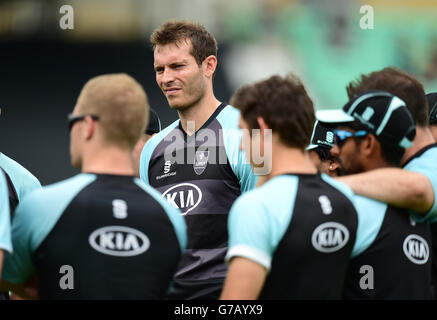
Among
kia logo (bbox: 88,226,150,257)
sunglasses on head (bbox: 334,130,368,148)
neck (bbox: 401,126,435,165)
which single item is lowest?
kia logo (bbox: 88,226,150,257)

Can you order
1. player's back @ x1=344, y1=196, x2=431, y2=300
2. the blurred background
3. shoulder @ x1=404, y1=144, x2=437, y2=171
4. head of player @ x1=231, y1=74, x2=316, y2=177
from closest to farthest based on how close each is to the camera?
head of player @ x1=231, y1=74, x2=316, y2=177 → player's back @ x1=344, y1=196, x2=431, y2=300 → shoulder @ x1=404, y1=144, x2=437, y2=171 → the blurred background

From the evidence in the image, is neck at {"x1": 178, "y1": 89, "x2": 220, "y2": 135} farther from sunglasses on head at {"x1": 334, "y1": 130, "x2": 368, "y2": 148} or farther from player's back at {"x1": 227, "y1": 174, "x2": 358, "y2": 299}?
player's back at {"x1": 227, "y1": 174, "x2": 358, "y2": 299}

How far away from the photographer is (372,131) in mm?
3131

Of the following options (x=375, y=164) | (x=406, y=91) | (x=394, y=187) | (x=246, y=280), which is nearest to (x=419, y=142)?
(x=406, y=91)

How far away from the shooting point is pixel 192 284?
13.2 feet

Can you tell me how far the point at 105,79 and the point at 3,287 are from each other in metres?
0.92

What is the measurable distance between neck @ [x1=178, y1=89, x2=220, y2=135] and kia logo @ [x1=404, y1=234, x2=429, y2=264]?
5.63 feet

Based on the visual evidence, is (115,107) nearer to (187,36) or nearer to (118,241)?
(118,241)

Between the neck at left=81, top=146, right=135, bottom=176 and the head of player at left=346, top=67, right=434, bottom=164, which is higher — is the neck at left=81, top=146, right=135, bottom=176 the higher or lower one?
the lower one

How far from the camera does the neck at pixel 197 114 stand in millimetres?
4449

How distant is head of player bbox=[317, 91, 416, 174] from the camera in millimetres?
3102

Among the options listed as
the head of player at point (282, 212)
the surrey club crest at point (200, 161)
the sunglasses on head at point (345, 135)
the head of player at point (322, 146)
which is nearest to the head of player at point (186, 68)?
the surrey club crest at point (200, 161)

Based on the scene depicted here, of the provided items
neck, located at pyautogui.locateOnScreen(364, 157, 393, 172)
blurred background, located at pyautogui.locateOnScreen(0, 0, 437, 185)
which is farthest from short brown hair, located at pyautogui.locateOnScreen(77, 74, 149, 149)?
blurred background, located at pyautogui.locateOnScreen(0, 0, 437, 185)
